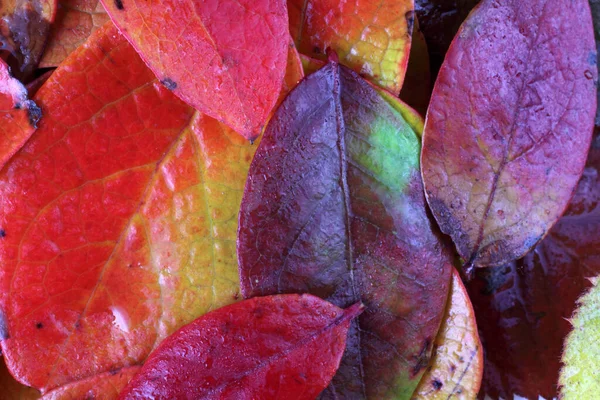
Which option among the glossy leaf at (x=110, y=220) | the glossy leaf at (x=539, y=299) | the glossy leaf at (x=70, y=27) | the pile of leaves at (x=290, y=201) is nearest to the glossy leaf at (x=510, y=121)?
the pile of leaves at (x=290, y=201)

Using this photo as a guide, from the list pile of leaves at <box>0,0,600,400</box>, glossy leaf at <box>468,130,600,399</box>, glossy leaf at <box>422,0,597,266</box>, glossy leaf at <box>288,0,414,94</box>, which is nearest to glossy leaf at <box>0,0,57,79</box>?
pile of leaves at <box>0,0,600,400</box>

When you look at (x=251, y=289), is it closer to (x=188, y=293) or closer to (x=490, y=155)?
(x=188, y=293)

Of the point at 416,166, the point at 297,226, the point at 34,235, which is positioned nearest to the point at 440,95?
the point at 416,166

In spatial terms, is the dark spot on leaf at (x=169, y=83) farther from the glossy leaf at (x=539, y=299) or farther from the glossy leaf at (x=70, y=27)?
the glossy leaf at (x=539, y=299)

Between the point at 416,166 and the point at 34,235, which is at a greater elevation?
the point at 416,166

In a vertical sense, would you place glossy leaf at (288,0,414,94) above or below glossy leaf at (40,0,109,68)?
above

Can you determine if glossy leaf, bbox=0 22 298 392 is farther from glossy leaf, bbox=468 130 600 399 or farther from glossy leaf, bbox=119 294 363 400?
glossy leaf, bbox=468 130 600 399

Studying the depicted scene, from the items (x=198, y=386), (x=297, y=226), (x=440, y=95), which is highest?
(x=440, y=95)
